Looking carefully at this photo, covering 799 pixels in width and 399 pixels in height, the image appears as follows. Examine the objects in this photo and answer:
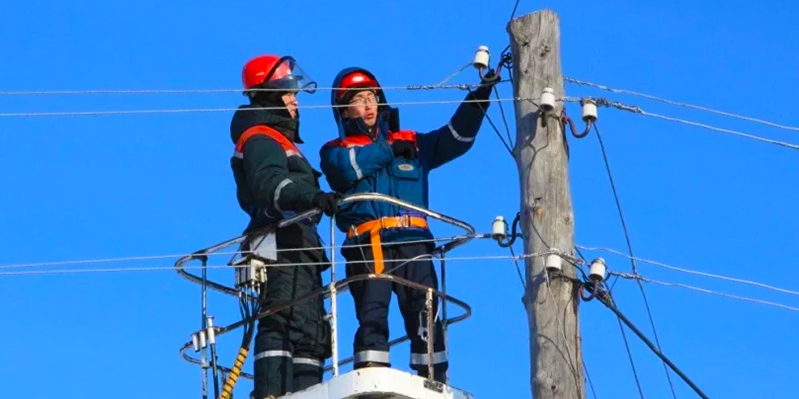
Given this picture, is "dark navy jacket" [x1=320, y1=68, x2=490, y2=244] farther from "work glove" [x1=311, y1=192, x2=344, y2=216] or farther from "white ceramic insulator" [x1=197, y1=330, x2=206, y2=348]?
"white ceramic insulator" [x1=197, y1=330, x2=206, y2=348]

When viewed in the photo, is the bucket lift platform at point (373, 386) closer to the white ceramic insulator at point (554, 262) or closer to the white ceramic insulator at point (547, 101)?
the white ceramic insulator at point (554, 262)

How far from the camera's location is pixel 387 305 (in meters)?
12.8

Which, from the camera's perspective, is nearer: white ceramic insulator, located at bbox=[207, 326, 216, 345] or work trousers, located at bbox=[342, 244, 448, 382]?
work trousers, located at bbox=[342, 244, 448, 382]

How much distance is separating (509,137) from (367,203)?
3.76 ft

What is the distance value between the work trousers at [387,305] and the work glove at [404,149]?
77 centimetres

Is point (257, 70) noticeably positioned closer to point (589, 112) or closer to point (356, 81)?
point (356, 81)

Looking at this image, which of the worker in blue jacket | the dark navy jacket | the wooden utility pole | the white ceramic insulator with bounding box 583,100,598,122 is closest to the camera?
the wooden utility pole

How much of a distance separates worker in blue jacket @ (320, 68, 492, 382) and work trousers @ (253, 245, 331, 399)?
34cm

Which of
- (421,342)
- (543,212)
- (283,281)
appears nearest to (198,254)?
(283,281)

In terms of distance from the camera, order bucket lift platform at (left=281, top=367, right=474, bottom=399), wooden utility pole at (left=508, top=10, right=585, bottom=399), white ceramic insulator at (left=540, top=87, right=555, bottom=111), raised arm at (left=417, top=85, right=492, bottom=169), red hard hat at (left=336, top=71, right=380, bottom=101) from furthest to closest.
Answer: red hard hat at (left=336, top=71, right=380, bottom=101) < raised arm at (left=417, top=85, right=492, bottom=169) < white ceramic insulator at (left=540, top=87, right=555, bottom=111) < bucket lift platform at (left=281, top=367, right=474, bottom=399) < wooden utility pole at (left=508, top=10, right=585, bottom=399)

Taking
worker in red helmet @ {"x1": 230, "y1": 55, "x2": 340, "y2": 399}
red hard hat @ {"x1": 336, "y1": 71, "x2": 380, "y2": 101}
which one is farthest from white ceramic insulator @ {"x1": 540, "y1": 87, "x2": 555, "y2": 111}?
red hard hat @ {"x1": 336, "y1": 71, "x2": 380, "y2": 101}

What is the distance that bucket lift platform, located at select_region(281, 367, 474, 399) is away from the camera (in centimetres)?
1196

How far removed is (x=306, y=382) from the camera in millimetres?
12938

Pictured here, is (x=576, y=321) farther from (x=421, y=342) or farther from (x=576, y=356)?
(x=421, y=342)
